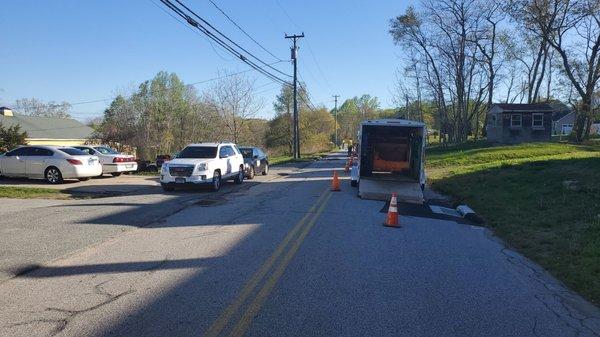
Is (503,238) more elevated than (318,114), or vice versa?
(318,114)

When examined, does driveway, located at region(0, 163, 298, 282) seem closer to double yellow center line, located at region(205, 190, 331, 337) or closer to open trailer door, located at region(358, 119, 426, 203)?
double yellow center line, located at region(205, 190, 331, 337)

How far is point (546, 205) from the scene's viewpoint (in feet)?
43.9

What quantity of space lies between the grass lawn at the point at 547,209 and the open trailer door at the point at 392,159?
164 centimetres

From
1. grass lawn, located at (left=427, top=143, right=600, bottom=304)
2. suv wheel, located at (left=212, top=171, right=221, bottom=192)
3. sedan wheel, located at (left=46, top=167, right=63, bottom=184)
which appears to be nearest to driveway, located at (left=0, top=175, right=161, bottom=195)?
sedan wheel, located at (left=46, top=167, right=63, bottom=184)

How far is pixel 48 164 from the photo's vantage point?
2042 cm

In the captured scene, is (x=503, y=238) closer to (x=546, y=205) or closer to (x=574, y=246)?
(x=574, y=246)

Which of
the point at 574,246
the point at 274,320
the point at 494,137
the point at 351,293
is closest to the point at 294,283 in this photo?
the point at 351,293

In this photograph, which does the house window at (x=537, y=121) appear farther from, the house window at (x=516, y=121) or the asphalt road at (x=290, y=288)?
the asphalt road at (x=290, y=288)

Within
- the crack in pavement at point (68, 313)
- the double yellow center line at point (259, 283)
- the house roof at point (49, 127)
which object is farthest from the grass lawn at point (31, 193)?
the house roof at point (49, 127)

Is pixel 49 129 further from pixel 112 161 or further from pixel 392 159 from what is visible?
pixel 392 159

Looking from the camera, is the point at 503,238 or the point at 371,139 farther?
the point at 371,139

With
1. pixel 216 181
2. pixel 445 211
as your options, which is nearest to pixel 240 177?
pixel 216 181

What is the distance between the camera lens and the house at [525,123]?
54594 millimetres

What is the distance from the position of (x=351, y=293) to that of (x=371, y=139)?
14290 mm
